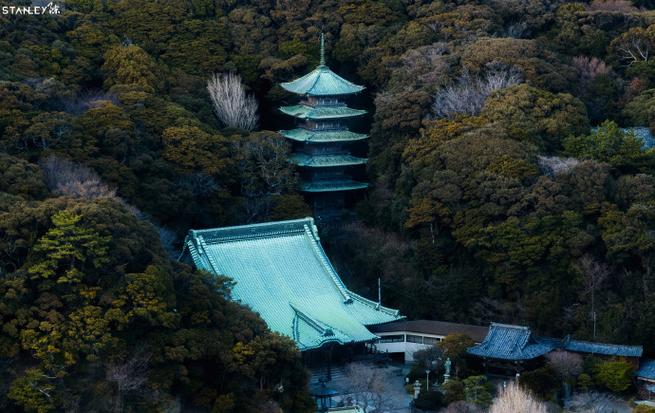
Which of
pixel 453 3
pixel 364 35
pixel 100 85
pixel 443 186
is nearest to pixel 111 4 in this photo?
pixel 100 85

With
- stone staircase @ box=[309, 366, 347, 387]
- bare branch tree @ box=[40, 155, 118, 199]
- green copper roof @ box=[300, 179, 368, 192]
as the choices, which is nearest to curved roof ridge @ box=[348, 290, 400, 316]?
stone staircase @ box=[309, 366, 347, 387]

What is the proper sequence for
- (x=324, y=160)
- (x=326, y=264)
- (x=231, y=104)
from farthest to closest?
(x=231, y=104), (x=324, y=160), (x=326, y=264)

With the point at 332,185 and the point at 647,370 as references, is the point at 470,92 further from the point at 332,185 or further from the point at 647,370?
the point at 647,370

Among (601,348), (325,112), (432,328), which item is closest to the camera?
(601,348)

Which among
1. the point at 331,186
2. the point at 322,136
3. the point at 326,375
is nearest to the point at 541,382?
the point at 326,375

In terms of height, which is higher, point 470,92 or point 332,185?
point 470,92

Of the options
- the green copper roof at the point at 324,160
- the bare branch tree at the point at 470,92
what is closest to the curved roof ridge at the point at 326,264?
the green copper roof at the point at 324,160
